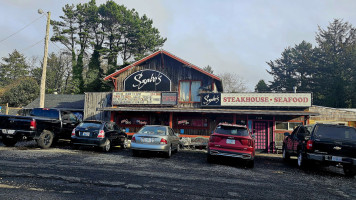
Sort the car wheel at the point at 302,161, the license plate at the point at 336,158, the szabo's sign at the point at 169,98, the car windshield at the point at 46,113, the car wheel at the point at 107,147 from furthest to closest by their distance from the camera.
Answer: the szabo's sign at the point at 169,98 → the car windshield at the point at 46,113 → the car wheel at the point at 107,147 → the car wheel at the point at 302,161 → the license plate at the point at 336,158

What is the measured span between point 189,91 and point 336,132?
11.4m

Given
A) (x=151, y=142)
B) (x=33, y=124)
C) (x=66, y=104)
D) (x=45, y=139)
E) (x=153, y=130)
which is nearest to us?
(x=151, y=142)

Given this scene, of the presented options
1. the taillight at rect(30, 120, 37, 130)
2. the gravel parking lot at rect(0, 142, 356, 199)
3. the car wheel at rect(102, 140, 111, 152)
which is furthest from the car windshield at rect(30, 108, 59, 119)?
the gravel parking lot at rect(0, 142, 356, 199)

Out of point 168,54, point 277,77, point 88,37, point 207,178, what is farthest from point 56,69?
point 207,178

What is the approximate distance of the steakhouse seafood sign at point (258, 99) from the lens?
1650 cm

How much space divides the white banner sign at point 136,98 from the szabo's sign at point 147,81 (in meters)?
1.06

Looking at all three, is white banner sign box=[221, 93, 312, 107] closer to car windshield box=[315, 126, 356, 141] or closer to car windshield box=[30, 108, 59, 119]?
car windshield box=[315, 126, 356, 141]

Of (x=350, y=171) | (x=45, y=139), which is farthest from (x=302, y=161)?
Answer: (x=45, y=139)

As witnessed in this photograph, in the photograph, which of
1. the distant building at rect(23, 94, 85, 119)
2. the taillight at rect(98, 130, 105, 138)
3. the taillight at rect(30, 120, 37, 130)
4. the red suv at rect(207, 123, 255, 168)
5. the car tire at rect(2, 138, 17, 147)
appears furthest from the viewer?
the distant building at rect(23, 94, 85, 119)

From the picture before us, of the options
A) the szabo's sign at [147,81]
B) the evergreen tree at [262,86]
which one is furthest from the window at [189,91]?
the evergreen tree at [262,86]

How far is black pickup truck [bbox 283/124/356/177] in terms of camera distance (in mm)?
7793

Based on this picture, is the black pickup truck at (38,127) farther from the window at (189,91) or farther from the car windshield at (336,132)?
the car windshield at (336,132)

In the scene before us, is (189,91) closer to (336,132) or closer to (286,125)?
(286,125)

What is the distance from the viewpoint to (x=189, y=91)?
18703mm
